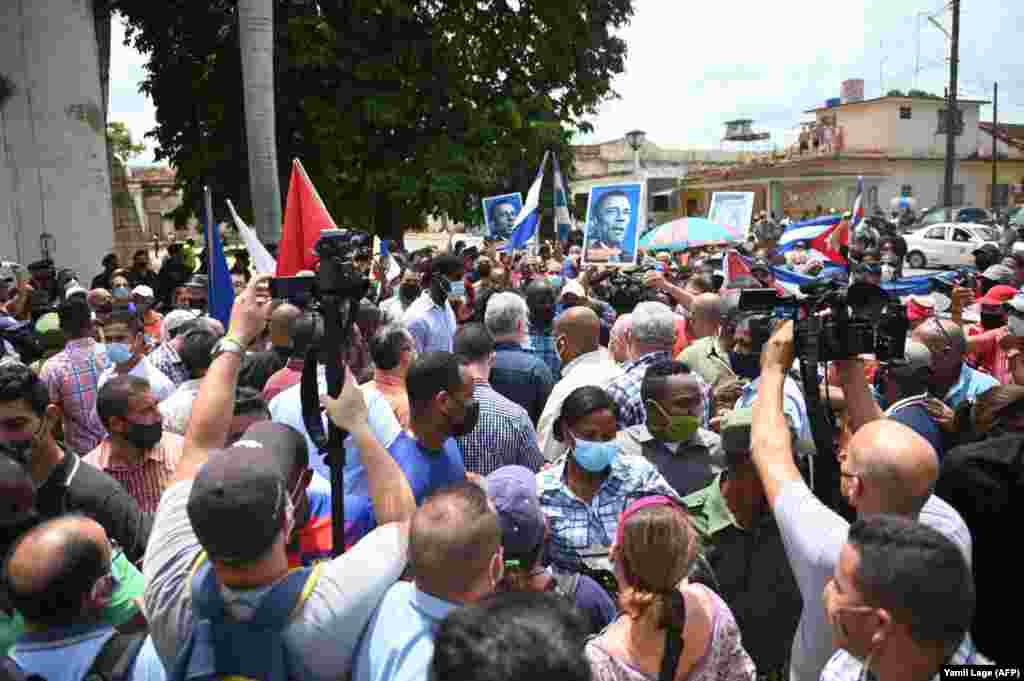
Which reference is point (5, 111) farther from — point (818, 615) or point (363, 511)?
point (818, 615)

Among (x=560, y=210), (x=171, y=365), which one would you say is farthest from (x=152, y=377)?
(x=560, y=210)

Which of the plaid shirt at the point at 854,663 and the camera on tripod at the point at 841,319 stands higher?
the camera on tripod at the point at 841,319

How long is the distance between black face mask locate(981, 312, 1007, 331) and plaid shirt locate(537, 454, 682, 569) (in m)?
4.34

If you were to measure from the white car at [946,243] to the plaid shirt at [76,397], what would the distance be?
26.2 m

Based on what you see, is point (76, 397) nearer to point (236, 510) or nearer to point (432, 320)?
point (432, 320)

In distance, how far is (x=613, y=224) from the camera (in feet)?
32.9

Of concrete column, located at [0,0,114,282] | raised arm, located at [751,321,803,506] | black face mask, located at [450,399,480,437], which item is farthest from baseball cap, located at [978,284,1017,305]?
concrete column, located at [0,0,114,282]

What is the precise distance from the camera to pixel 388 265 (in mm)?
9961

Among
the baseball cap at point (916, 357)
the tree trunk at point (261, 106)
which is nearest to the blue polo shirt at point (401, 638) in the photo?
the baseball cap at point (916, 357)

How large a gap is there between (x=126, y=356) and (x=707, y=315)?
379 cm

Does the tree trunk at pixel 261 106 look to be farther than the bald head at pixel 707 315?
Yes

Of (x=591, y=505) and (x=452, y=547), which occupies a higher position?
(x=452, y=547)

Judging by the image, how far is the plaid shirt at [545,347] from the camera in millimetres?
6430

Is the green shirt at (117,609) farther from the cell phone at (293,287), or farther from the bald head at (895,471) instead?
the bald head at (895,471)
